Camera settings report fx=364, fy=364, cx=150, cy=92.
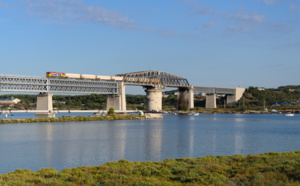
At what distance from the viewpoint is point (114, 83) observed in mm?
151500

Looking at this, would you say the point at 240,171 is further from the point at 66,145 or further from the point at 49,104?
the point at 49,104

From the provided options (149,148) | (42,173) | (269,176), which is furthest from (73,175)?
(149,148)

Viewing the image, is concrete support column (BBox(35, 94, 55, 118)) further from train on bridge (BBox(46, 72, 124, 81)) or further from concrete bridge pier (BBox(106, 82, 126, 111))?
concrete bridge pier (BBox(106, 82, 126, 111))

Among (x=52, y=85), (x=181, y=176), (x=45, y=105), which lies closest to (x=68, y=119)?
(x=45, y=105)

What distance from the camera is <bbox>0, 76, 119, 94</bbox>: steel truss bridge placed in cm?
12006

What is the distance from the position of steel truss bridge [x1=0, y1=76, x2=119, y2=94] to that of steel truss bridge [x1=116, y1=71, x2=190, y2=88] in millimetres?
16657

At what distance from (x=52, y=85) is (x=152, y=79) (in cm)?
5796

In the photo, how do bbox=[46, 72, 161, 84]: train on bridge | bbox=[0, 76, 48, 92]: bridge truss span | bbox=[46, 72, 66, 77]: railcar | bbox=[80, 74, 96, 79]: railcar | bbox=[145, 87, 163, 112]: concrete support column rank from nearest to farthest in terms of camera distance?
bbox=[0, 76, 48, 92]: bridge truss span < bbox=[46, 72, 66, 77]: railcar < bbox=[46, 72, 161, 84]: train on bridge < bbox=[80, 74, 96, 79]: railcar < bbox=[145, 87, 163, 112]: concrete support column

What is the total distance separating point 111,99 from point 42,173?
132 m

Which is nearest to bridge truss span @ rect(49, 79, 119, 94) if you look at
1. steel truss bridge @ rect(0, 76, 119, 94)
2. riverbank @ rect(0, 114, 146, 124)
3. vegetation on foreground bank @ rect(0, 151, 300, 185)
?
steel truss bridge @ rect(0, 76, 119, 94)

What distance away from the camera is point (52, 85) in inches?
5049

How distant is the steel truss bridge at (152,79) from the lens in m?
164

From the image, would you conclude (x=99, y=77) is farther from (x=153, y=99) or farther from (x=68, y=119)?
(x=68, y=119)

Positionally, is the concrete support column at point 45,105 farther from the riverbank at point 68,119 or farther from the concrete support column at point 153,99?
the concrete support column at point 153,99
